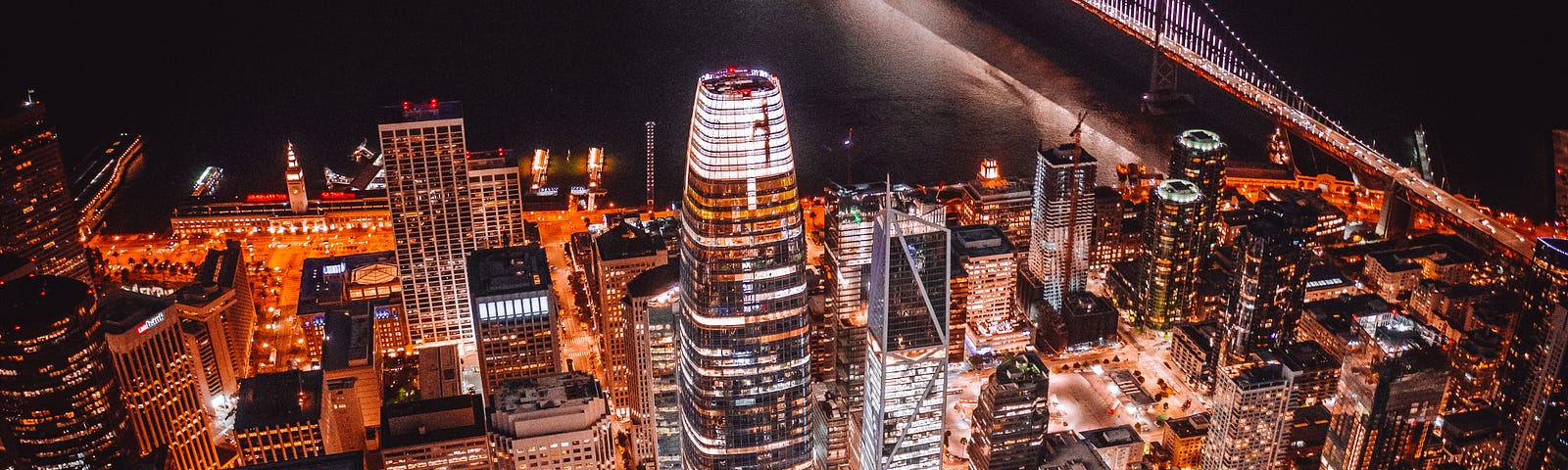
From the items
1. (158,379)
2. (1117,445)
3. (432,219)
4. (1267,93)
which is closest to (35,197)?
(158,379)

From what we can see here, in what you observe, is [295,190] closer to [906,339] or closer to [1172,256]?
[1172,256]

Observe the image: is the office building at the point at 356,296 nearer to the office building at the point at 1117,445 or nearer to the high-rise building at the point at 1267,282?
the office building at the point at 1117,445

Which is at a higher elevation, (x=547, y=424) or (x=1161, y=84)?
(x=1161, y=84)

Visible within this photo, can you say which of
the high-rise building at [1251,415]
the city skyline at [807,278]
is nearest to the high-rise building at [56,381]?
the city skyline at [807,278]

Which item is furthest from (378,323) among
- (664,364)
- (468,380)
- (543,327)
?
(664,364)

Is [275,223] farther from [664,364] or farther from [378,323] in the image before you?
[664,364]

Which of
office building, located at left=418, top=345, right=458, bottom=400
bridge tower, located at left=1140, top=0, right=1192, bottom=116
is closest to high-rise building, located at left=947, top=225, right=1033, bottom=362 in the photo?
office building, located at left=418, top=345, right=458, bottom=400
